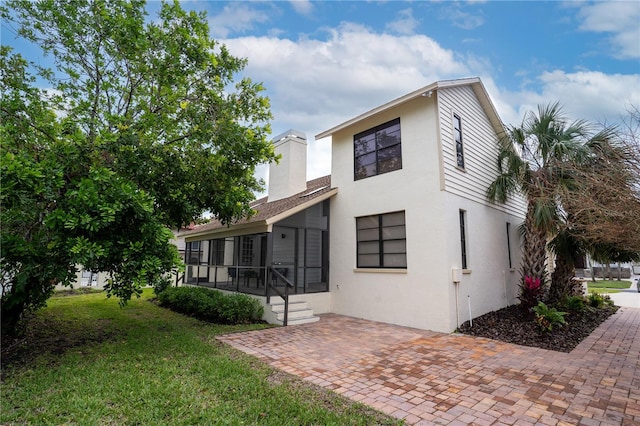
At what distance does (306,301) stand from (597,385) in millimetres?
7159

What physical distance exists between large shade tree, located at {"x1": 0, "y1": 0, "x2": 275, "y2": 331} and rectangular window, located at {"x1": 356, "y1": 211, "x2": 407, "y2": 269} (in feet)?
12.5

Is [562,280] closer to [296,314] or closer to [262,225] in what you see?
[296,314]

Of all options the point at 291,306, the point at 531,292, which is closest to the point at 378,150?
the point at 291,306

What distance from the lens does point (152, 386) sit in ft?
14.3

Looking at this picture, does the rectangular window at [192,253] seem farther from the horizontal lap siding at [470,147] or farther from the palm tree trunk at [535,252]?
the palm tree trunk at [535,252]

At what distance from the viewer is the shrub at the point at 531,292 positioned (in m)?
9.28

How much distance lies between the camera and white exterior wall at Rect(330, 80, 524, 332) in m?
8.39

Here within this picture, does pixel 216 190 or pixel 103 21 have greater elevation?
pixel 103 21

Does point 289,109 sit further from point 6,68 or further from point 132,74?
point 6,68

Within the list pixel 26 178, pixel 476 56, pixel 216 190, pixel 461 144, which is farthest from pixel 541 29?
pixel 26 178

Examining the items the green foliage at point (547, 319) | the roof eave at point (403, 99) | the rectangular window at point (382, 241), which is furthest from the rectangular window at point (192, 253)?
the green foliage at point (547, 319)

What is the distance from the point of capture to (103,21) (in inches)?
251

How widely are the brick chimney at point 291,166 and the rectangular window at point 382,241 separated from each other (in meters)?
4.63

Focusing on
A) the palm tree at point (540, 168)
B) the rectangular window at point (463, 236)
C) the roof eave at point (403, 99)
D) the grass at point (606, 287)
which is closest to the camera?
the roof eave at point (403, 99)
